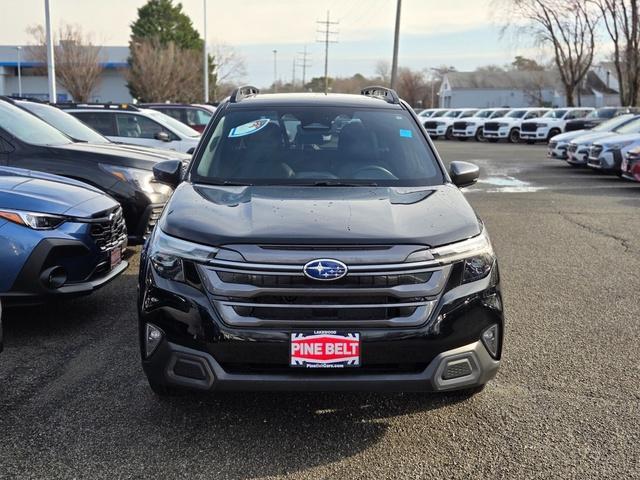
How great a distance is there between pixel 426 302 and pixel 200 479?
1.28 metres

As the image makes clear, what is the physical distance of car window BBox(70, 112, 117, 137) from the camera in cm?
1216

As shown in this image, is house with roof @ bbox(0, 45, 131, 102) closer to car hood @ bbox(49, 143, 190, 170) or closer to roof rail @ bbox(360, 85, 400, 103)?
car hood @ bbox(49, 143, 190, 170)

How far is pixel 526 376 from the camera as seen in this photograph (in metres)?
4.18

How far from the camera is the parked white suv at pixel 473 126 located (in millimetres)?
37625

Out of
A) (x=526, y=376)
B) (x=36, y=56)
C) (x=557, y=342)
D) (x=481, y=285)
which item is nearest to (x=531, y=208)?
(x=557, y=342)

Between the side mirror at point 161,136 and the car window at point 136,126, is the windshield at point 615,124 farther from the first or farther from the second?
the side mirror at point 161,136

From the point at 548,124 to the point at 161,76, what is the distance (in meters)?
26.5

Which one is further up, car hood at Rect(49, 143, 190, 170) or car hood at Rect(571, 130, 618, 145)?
car hood at Rect(49, 143, 190, 170)

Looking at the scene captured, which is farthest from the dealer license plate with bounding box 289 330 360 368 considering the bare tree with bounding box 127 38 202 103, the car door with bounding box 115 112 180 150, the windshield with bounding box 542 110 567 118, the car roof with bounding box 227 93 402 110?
the bare tree with bounding box 127 38 202 103

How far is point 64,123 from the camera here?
8.34 meters

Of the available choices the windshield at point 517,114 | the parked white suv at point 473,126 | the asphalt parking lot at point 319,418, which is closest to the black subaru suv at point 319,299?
the asphalt parking lot at point 319,418

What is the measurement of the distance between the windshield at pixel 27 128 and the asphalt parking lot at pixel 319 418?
206 cm

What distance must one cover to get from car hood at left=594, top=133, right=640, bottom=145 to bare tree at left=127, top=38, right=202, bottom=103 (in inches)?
1373

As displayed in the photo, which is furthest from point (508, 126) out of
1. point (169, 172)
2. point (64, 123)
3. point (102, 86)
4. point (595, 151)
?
point (102, 86)
